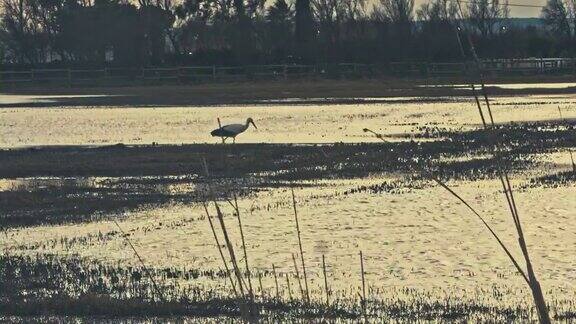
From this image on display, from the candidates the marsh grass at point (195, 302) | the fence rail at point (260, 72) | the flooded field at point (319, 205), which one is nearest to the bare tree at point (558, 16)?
the fence rail at point (260, 72)

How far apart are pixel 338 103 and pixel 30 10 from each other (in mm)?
54055

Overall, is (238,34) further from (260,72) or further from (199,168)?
(199,168)

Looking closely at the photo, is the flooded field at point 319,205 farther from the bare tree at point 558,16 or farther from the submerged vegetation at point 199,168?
the bare tree at point 558,16

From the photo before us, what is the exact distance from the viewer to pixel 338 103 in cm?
4800

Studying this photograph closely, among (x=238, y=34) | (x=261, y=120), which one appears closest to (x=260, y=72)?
(x=238, y=34)

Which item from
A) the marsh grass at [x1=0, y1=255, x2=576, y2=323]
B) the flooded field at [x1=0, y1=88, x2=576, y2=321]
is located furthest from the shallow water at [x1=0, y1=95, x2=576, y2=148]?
the marsh grass at [x1=0, y1=255, x2=576, y2=323]

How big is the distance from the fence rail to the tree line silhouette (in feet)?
3.33

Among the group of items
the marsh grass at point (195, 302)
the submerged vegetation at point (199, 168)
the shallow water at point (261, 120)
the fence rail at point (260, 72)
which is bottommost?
the fence rail at point (260, 72)

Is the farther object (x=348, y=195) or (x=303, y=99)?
(x=303, y=99)

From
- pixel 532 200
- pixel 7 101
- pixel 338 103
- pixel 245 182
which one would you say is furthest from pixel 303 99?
pixel 532 200

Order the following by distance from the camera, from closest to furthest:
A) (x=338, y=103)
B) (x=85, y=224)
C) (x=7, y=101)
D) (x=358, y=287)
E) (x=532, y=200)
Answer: (x=358, y=287) → (x=85, y=224) → (x=532, y=200) → (x=338, y=103) → (x=7, y=101)

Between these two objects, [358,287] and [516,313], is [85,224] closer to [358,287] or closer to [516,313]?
[358,287]

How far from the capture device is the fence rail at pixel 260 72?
72688 mm

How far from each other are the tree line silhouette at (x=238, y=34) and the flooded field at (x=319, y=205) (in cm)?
4106
